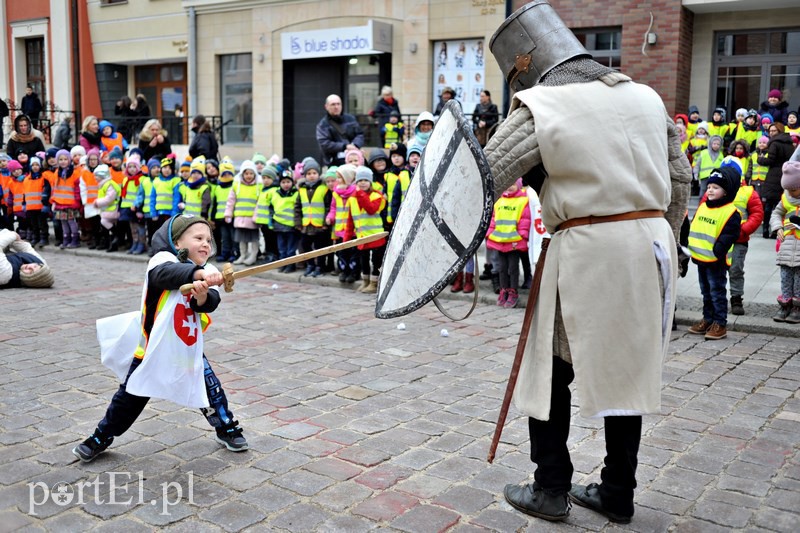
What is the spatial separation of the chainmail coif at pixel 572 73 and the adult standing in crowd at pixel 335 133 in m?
8.73

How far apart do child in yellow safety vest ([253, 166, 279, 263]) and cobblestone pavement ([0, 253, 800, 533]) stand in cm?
408

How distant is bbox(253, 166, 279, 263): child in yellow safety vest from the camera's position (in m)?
11.3

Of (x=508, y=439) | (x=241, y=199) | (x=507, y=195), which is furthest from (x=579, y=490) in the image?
(x=241, y=199)

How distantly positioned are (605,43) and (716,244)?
1027 centimetres

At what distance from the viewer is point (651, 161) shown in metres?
3.22

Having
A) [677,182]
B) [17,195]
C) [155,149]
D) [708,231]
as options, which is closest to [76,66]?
[17,195]

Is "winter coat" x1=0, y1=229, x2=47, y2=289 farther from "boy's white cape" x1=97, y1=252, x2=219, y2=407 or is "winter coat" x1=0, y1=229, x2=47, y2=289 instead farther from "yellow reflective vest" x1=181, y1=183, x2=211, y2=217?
"boy's white cape" x1=97, y1=252, x2=219, y2=407

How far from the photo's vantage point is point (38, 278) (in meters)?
9.73

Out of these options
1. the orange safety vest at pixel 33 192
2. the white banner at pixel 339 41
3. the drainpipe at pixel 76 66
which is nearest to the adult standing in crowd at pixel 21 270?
the orange safety vest at pixel 33 192

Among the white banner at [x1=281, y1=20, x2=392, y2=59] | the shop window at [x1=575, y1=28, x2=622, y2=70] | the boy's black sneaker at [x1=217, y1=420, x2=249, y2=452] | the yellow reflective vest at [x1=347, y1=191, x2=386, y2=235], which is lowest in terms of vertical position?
the boy's black sneaker at [x1=217, y1=420, x2=249, y2=452]

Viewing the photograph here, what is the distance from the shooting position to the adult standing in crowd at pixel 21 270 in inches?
381

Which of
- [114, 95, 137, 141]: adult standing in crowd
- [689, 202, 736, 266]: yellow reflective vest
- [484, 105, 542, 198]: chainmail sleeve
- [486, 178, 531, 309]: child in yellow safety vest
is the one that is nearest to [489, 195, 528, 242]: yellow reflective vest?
[486, 178, 531, 309]: child in yellow safety vest

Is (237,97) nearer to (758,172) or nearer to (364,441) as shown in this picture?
(758,172)

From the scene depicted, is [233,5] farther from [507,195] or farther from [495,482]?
[495,482]
